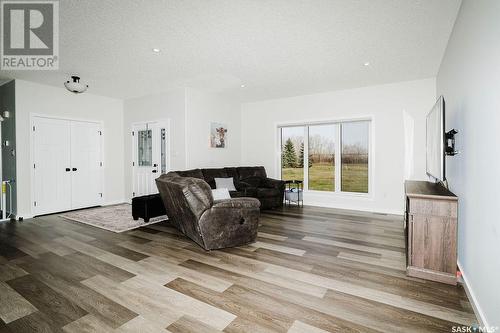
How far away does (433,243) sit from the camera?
249 centimetres

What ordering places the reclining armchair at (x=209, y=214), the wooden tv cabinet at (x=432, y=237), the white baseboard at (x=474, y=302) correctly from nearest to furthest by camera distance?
the white baseboard at (x=474, y=302) < the wooden tv cabinet at (x=432, y=237) < the reclining armchair at (x=209, y=214)

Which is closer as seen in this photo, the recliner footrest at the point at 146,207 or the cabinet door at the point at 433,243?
the cabinet door at the point at 433,243

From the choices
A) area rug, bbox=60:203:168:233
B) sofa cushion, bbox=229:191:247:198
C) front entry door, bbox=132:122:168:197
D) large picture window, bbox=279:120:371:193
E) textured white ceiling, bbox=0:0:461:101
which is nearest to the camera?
textured white ceiling, bbox=0:0:461:101

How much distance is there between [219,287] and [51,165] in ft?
17.5

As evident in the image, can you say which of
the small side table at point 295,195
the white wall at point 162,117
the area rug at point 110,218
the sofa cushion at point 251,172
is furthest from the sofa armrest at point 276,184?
the area rug at point 110,218

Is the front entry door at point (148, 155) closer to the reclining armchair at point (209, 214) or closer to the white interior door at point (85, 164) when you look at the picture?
the white interior door at point (85, 164)

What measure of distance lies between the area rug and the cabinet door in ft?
13.8

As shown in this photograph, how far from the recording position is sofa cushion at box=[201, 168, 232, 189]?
5763mm

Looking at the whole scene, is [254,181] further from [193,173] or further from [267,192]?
[193,173]

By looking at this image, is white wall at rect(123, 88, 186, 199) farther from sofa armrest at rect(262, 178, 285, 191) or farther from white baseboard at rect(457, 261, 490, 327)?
white baseboard at rect(457, 261, 490, 327)

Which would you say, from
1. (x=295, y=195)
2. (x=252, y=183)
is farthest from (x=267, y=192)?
(x=295, y=195)

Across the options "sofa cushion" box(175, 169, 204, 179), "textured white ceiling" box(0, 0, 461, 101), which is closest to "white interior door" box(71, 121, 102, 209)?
"textured white ceiling" box(0, 0, 461, 101)

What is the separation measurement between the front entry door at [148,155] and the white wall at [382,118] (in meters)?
3.22

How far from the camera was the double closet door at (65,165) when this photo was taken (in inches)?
211
